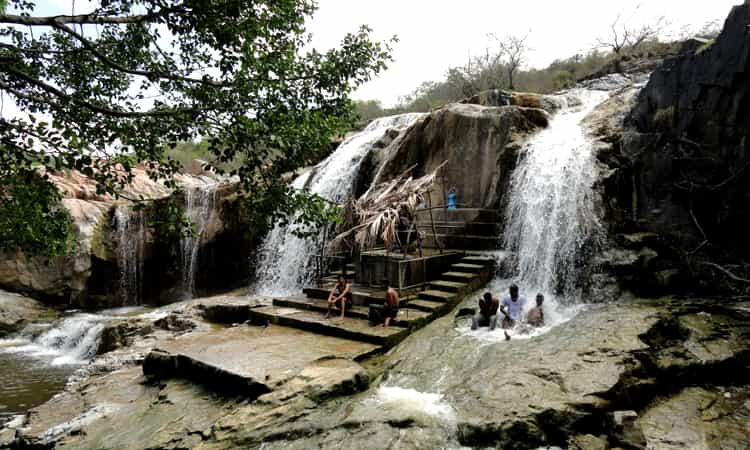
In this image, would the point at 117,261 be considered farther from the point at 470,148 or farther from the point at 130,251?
the point at 470,148

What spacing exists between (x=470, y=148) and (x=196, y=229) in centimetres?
1095

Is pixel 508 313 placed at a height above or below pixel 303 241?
below

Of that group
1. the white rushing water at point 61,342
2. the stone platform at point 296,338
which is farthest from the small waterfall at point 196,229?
the stone platform at point 296,338

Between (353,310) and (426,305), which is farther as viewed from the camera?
(353,310)

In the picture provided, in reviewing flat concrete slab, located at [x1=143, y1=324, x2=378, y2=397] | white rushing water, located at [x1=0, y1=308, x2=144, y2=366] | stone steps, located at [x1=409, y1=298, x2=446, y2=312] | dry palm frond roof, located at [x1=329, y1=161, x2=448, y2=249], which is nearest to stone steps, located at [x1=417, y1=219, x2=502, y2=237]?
dry palm frond roof, located at [x1=329, y1=161, x2=448, y2=249]

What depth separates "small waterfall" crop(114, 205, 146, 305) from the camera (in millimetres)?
17047

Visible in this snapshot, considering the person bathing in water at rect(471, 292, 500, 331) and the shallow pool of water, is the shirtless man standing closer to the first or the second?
the person bathing in water at rect(471, 292, 500, 331)

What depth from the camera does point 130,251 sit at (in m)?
17.2

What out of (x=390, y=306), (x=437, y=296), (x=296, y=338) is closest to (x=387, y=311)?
(x=390, y=306)

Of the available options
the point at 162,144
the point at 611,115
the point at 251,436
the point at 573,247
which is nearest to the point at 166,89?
the point at 162,144

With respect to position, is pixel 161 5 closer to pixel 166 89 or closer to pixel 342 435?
pixel 166 89

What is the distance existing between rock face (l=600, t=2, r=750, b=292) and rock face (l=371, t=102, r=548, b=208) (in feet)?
10.8

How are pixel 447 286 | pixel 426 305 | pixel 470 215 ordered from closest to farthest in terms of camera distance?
pixel 426 305 < pixel 447 286 < pixel 470 215

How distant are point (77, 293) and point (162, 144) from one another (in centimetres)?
1416
